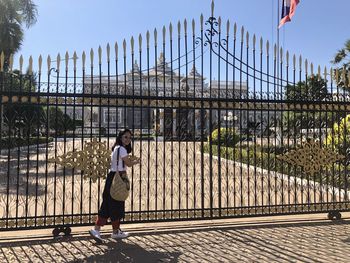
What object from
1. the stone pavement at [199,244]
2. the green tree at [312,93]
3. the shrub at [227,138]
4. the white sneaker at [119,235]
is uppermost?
the green tree at [312,93]

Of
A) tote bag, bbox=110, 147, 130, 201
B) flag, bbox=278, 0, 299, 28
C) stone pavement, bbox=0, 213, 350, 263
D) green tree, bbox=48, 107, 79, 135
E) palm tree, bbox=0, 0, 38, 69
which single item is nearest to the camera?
stone pavement, bbox=0, 213, 350, 263

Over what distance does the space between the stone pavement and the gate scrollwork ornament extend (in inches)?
36.8

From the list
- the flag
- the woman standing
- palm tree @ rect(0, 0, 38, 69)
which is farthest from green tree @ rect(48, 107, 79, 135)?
palm tree @ rect(0, 0, 38, 69)

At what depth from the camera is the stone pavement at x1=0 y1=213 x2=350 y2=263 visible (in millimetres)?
4371

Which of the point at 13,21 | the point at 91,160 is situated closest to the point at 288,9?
the point at 91,160

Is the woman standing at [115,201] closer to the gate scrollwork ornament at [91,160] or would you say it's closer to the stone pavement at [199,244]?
the stone pavement at [199,244]

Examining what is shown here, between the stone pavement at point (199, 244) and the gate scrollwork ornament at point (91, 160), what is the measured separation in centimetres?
93

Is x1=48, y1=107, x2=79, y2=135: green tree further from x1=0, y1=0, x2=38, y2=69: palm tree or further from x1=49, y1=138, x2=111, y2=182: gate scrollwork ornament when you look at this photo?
x1=0, y1=0, x2=38, y2=69: palm tree

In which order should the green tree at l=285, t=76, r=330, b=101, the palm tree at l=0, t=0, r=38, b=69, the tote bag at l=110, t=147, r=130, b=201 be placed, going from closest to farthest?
the tote bag at l=110, t=147, r=130, b=201
the green tree at l=285, t=76, r=330, b=101
the palm tree at l=0, t=0, r=38, b=69

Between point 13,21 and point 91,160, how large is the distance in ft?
48.8

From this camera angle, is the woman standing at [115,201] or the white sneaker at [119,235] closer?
the woman standing at [115,201]

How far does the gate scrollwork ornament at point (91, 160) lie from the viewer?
529 cm

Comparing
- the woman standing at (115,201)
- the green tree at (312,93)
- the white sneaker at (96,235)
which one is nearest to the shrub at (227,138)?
the green tree at (312,93)

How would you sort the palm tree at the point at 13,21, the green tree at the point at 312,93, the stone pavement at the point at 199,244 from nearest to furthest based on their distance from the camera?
1. the stone pavement at the point at 199,244
2. the green tree at the point at 312,93
3. the palm tree at the point at 13,21
